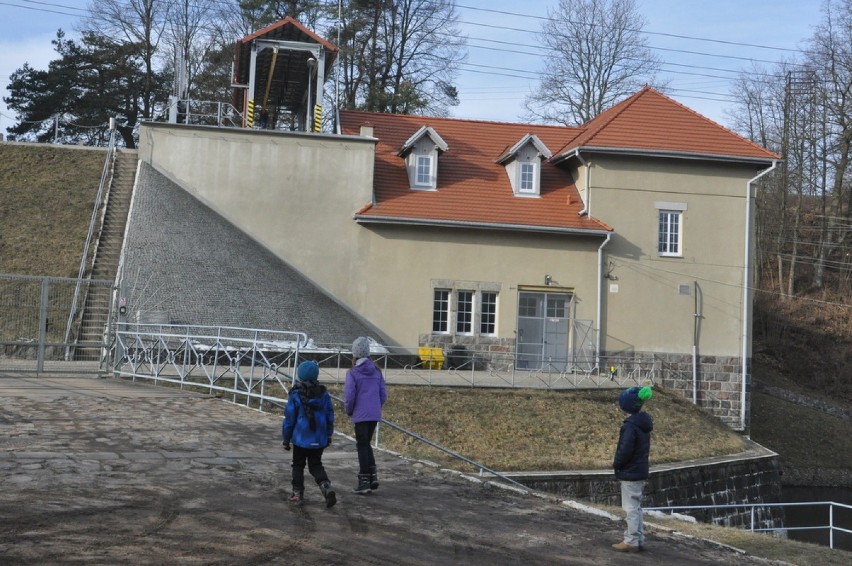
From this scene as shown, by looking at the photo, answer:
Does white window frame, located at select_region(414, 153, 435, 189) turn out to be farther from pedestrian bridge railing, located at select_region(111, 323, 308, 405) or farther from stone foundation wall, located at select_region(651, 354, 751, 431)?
pedestrian bridge railing, located at select_region(111, 323, 308, 405)

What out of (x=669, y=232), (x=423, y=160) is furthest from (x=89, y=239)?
(x=669, y=232)

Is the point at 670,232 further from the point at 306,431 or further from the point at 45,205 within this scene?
the point at 306,431

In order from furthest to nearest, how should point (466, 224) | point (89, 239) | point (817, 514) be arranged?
point (466, 224), point (89, 239), point (817, 514)

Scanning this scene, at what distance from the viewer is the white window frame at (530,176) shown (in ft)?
100.0

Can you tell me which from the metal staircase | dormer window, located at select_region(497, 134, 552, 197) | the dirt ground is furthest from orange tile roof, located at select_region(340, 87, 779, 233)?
the dirt ground

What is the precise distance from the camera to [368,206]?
28531 mm

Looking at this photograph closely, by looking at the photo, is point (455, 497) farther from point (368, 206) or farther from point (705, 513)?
point (368, 206)

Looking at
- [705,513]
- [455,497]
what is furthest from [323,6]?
[455,497]

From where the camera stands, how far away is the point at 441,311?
1129 inches

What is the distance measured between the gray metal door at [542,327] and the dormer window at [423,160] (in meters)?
4.51

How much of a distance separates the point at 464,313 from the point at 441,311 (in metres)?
0.67

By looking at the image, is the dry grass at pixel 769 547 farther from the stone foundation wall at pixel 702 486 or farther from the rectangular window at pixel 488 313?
the rectangular window at pixel 488 313

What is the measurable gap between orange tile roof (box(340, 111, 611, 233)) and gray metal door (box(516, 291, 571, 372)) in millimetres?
2118

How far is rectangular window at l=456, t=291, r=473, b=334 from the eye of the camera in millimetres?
28547
